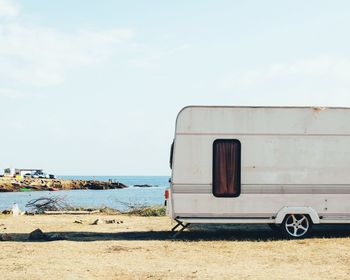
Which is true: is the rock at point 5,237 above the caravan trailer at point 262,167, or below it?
below

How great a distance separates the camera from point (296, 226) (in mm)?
13812

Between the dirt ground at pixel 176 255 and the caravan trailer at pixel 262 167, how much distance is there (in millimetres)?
726

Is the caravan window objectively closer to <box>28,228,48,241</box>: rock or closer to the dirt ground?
the dirt ground

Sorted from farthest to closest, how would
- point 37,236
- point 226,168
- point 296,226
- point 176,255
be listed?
point 37,236 → point 296,226 → point 226,168 → point 176,255

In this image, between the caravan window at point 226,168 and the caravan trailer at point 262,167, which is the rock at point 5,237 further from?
the caravan window at point 226,168

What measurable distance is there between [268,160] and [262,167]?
0.24 meters

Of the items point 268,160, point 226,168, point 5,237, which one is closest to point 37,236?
point 5,237

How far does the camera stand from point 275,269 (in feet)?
32.3

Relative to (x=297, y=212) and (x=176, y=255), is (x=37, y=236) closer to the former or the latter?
(x=176, y=255)

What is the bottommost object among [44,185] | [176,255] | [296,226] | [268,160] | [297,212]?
[44,185]

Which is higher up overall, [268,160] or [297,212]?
[268,160]

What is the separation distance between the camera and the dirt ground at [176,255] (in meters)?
9.51

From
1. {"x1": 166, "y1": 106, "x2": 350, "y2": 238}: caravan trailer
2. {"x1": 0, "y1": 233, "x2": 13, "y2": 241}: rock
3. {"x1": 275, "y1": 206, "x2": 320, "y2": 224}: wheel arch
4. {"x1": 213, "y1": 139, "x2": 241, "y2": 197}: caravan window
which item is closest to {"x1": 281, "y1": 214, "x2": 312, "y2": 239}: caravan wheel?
{"x1": 166, "y1": 106, "x2": 350, "y2": 238}: caravan trailer

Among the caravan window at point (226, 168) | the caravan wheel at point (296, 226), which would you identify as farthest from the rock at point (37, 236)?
the caravan wheel at point (296, 226)
